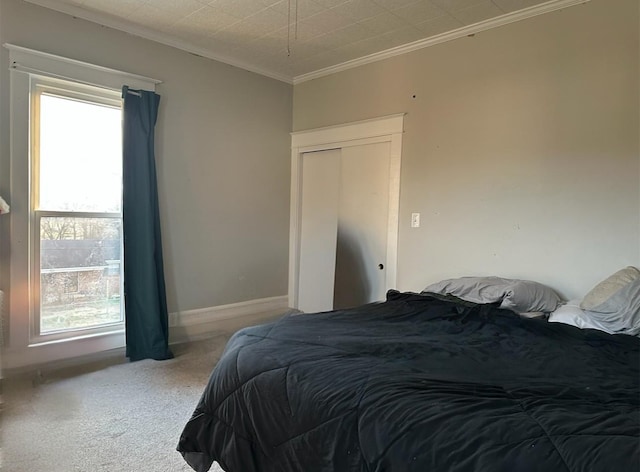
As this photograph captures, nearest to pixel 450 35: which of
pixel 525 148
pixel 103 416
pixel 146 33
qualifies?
pixel 525 148

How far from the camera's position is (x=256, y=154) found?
14.3 feet

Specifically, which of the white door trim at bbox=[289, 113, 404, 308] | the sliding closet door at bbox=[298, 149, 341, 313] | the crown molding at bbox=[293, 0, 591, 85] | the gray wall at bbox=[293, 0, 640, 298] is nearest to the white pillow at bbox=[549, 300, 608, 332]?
the gray wall at bbox=[293, 0, 640, 298]

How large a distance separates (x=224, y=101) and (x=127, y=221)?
1506 mm

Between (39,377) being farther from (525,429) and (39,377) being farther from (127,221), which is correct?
(525,429)

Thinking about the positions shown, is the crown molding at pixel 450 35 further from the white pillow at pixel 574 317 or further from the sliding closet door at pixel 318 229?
the white pillow at pixel 574 317

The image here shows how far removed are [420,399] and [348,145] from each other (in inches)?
123

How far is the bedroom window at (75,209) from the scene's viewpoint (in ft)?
10.1

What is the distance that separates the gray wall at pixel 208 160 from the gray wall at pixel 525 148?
4.14 ft

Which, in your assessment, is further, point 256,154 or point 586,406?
point 256,154

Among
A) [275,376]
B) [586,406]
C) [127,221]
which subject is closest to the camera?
[586,406]

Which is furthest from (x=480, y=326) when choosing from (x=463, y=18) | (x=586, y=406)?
(x=463, y=18)

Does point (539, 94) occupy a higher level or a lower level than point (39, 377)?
higher

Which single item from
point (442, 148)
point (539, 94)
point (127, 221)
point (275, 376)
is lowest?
point (275, 376)

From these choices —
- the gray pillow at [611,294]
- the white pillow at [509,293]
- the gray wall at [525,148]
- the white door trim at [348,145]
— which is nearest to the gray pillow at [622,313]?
the gray pillow at [611,294]
